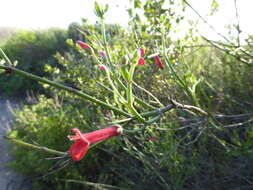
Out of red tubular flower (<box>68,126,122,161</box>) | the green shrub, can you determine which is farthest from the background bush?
the green shrub

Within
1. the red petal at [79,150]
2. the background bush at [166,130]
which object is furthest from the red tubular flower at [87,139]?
the background bush at [166,130]

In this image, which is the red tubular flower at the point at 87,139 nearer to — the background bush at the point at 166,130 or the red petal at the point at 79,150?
the red petal at the point at 79,150

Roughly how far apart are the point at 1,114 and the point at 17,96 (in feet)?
5.81

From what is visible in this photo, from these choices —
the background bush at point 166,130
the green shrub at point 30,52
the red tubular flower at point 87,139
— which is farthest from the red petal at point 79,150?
the green shrub at point 30,52

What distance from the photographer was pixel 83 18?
5.73ft

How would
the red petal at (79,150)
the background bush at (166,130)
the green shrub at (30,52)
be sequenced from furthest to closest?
the green shrub at (30,52), the background bush at (166,130), the red petal at (79,150)

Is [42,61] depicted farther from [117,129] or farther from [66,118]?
[117,129]

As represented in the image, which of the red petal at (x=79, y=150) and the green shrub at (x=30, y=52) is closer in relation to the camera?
the red petal at (x=79, y=150)

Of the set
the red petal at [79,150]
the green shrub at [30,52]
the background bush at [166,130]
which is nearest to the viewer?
the red petal at [79,150]

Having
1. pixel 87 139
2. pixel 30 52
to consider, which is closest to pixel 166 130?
pixel 87 139

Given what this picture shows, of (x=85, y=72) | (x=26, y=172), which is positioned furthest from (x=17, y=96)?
(x=85, y=72)

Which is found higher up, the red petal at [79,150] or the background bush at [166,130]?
the red petal at [79,150]

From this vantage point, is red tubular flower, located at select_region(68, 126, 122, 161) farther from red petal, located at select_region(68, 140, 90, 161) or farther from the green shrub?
the green shrub

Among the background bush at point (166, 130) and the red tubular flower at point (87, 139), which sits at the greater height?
the red tubular flower at point (87, 139)
